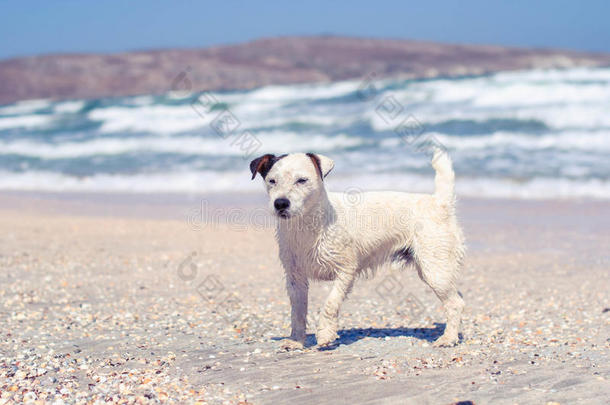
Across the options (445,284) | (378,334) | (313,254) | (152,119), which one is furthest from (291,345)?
(152,119)

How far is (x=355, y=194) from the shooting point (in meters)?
5.16

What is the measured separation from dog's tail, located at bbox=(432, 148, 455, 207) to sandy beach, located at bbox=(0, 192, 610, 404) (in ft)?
3.59

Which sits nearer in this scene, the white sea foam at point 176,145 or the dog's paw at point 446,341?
the dog's paw at point 446,341

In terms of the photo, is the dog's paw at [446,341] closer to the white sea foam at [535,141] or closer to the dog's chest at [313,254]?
the dog's chest at [313,254]

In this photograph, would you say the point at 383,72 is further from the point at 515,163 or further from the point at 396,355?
the point at 396,355

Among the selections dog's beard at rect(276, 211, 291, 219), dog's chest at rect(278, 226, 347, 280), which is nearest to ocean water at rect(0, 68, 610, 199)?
dog's chest at rect(278, 226, 347, 280)

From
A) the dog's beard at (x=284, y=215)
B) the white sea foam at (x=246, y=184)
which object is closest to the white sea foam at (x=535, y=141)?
the white sea foam at (x=246, y=184)

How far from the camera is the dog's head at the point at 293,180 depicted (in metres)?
4.27

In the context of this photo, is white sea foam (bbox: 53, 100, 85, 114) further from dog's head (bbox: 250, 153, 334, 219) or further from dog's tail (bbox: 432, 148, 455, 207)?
dog's head (bbox: 250, 153, 334, 219)

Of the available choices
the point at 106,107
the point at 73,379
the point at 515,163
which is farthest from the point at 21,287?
the point at 106,107

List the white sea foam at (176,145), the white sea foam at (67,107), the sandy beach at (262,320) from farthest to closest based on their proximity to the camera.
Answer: the white sea foam at (67,107) < the white sea foam at (176,145) < the sandy beach at (262,320)

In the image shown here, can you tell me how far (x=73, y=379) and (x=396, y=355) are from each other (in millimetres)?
2103

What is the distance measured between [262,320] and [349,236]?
1.53 metres

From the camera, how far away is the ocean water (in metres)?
15.5
